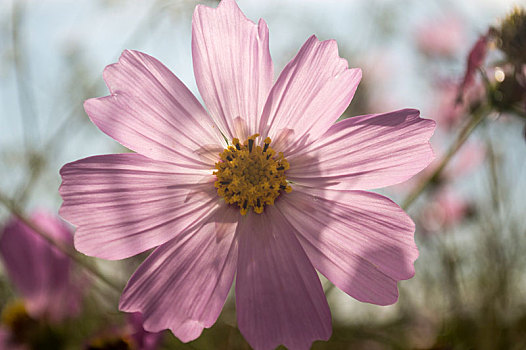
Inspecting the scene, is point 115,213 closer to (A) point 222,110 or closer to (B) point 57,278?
(A) point 222,110

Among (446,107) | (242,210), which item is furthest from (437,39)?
(242,210)

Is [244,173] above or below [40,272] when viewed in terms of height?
above

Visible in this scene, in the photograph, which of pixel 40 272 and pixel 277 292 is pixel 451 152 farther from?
pixel 40 272

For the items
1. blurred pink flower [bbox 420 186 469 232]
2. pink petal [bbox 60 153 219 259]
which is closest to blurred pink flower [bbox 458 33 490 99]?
pink petal [bbox 60 153 219 259]

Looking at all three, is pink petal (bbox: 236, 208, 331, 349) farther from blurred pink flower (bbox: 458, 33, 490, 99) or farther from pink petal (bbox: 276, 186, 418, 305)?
blurred pink flower (bbox: 458, 33, 490, 99)

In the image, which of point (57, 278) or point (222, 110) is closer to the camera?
point (222, 110)

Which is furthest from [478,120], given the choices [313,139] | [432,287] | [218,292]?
[432,287]

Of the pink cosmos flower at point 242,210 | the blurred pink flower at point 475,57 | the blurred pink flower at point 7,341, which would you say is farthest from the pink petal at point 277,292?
the blurred pink flower at point 7,341

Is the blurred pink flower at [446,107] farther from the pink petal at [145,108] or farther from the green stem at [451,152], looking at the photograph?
the pink petal at [145,108]

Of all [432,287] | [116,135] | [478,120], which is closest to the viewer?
[116,135]
